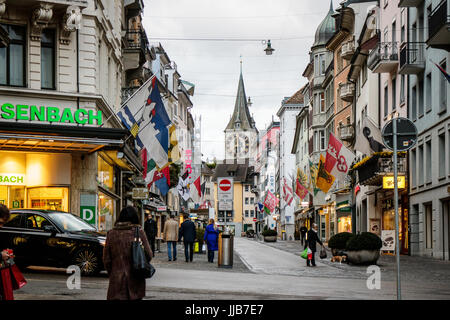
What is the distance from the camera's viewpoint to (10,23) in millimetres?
28391

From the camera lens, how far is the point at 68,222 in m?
19.8

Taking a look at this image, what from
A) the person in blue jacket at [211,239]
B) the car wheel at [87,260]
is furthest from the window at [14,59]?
the car wheel at [87,260]

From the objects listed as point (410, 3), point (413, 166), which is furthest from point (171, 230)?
point (410, 3)

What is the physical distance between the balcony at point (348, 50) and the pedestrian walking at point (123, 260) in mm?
48228

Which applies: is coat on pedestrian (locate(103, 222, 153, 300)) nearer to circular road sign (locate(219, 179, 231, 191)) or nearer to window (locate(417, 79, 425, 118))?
circular road sign (locate(219, 179, 231, 191))

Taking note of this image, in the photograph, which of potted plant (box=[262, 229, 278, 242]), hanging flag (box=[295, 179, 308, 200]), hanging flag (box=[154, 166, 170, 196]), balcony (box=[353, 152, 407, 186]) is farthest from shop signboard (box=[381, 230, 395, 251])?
potted plant (box=[262, 229, 278, 242])

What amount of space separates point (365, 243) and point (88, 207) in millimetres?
10022

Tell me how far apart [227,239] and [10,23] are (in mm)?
10834

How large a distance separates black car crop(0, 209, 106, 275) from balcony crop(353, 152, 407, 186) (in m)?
21.5

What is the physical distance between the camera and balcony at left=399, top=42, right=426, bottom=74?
36.5 meters

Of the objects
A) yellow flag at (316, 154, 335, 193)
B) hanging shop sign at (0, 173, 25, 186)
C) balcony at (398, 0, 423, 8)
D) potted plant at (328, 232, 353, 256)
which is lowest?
potted plant at (328, 232, 353, 256)

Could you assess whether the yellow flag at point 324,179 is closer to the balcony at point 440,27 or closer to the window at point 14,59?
the balcony at point 440,27

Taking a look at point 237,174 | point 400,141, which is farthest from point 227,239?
point 237,174

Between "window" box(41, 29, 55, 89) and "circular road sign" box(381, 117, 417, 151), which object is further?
"window" box(41, 29, 55, 89)
